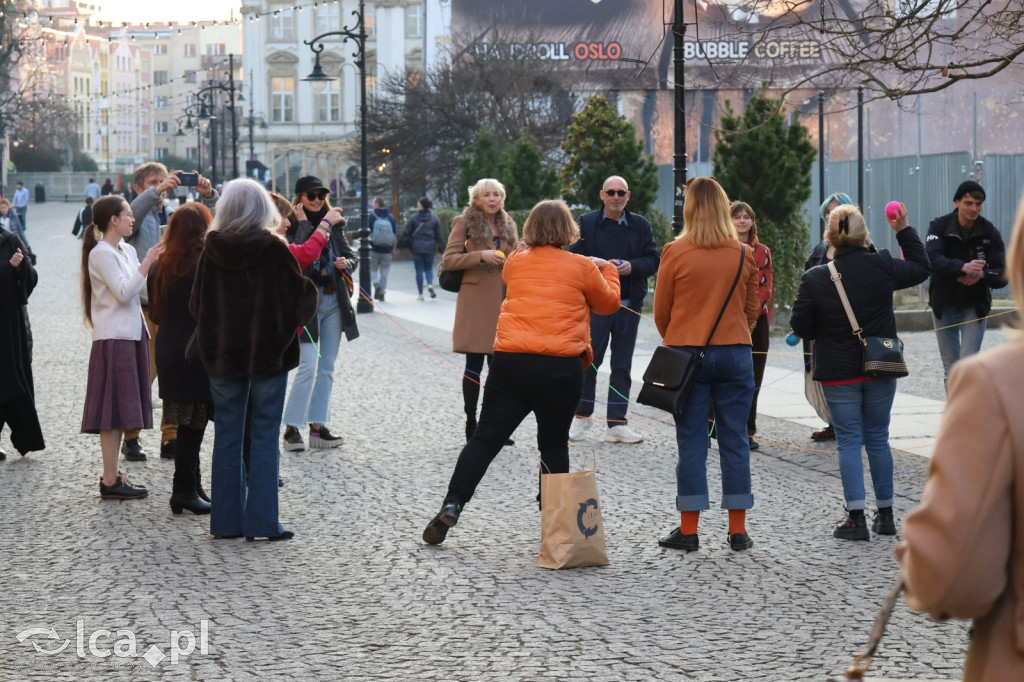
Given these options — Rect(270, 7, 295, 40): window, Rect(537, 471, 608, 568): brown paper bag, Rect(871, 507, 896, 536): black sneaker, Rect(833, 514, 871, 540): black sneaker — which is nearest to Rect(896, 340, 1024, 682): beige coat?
Rect(537, 471, 608, 568): brown paper bag

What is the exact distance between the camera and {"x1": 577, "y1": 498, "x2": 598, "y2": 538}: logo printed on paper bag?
6199 mm

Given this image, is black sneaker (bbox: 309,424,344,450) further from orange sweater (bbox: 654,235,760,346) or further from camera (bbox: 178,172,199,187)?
orange sweater (bbox: 654,235,760,346)

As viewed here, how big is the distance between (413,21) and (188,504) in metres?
75.5

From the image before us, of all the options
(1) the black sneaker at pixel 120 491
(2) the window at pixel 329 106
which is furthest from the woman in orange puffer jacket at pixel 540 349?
(2) the window at pixel 329 106

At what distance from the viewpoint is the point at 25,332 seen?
9227mm

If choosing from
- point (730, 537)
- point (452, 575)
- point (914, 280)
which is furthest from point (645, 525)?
point (914, 280)

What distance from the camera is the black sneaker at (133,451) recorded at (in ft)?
29.9

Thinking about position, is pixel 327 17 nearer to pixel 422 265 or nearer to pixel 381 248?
pixel 381 248

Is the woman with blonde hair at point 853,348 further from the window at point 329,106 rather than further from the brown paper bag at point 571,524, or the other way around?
the window at point 329,106

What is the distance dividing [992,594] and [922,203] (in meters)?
21.9

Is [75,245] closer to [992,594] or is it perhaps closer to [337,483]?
[337,483]

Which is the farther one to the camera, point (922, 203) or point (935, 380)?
point (922, 203)

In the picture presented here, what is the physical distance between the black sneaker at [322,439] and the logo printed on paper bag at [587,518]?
375 cm

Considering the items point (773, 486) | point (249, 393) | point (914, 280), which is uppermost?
point (914, 280)
